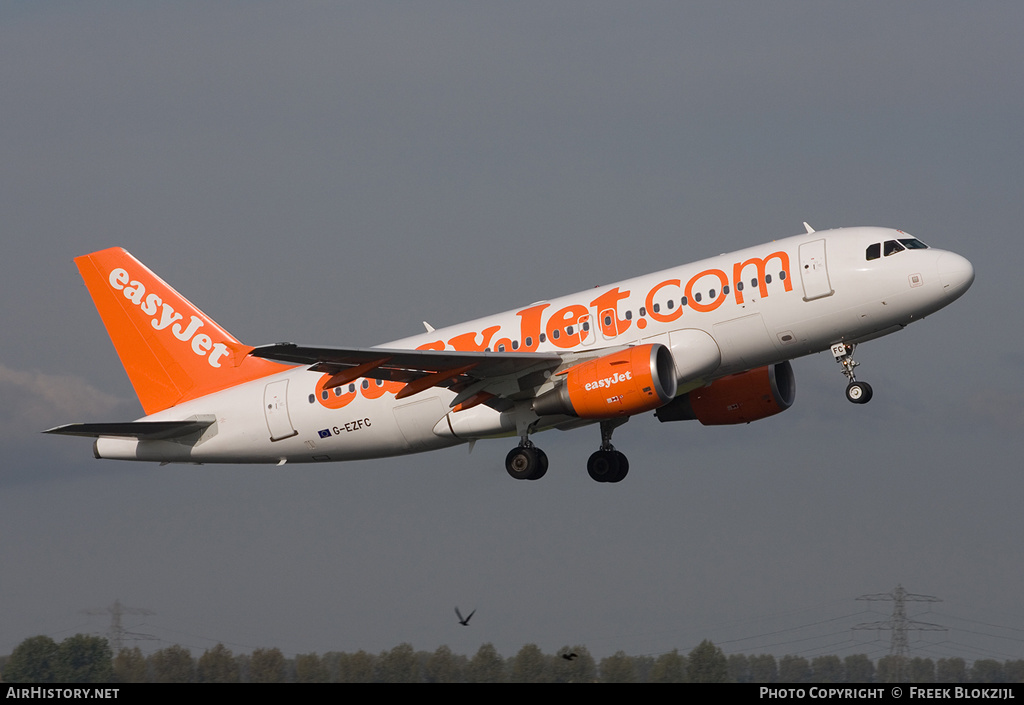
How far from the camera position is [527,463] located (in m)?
43.2

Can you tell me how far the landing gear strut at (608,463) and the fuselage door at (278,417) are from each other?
10.1m

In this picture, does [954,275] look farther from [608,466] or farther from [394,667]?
[394,667]

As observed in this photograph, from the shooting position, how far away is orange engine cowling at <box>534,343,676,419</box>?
1539 inches

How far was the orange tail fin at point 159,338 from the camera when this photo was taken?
47.4 metres

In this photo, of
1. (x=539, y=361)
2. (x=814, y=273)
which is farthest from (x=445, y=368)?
(x=814, y=273)

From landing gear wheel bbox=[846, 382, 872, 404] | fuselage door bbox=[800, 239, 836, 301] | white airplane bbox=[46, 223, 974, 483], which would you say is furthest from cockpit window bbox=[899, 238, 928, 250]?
landing gear wheel bbox=[846, 382, 872, 404]

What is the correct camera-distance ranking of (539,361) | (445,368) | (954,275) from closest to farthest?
(954,275) → (445,368) → (539,361)

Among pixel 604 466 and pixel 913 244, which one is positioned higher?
pixel 913 244

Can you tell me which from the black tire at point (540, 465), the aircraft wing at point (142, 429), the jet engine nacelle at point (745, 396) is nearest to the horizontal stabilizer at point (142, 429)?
the aircraft wing at point (142, 429)

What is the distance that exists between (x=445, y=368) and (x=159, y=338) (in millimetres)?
13125

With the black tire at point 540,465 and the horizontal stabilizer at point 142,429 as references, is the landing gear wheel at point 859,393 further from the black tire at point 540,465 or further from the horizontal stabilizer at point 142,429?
the horizontal stabilizer at point 142,429

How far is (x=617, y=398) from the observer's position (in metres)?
39.4

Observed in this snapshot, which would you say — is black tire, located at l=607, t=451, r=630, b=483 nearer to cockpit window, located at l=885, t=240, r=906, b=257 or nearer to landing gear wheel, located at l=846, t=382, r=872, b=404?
landing gear wheel, located at l=846, t=382, r=872, b=404

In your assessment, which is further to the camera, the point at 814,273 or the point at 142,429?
the point at 142,429
